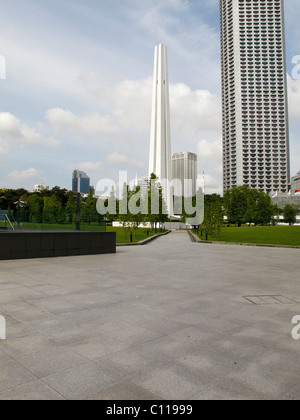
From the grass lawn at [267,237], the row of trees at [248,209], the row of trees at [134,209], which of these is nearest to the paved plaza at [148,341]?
the row of trees at [134,209]

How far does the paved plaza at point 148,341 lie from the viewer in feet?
10.8

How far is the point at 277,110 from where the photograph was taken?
180 m

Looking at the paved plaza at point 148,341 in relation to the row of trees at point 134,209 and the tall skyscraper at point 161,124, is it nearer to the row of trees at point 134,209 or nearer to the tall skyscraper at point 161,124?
the row of trees at point 134,209

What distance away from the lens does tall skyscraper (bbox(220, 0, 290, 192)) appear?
177m

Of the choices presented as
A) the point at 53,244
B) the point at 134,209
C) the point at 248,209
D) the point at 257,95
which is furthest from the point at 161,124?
the point at 53,244

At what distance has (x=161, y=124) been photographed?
114688 millimetres

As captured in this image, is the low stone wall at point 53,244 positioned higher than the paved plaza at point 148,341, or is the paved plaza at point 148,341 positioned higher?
the low stone wall at point 53,244

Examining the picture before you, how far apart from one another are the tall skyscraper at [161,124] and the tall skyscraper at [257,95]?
76437 mm

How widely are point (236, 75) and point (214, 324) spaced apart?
669 feet

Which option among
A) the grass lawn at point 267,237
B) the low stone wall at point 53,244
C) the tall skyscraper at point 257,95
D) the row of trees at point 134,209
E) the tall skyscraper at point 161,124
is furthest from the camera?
the tall skyscraper at point 257,95

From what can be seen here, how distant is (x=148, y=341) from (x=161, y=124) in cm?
11562

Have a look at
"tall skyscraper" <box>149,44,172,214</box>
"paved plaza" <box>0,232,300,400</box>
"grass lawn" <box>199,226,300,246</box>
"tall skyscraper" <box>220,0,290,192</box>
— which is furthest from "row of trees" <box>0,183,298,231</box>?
"tall skyscraper" <box>220,0,290,192</box>
